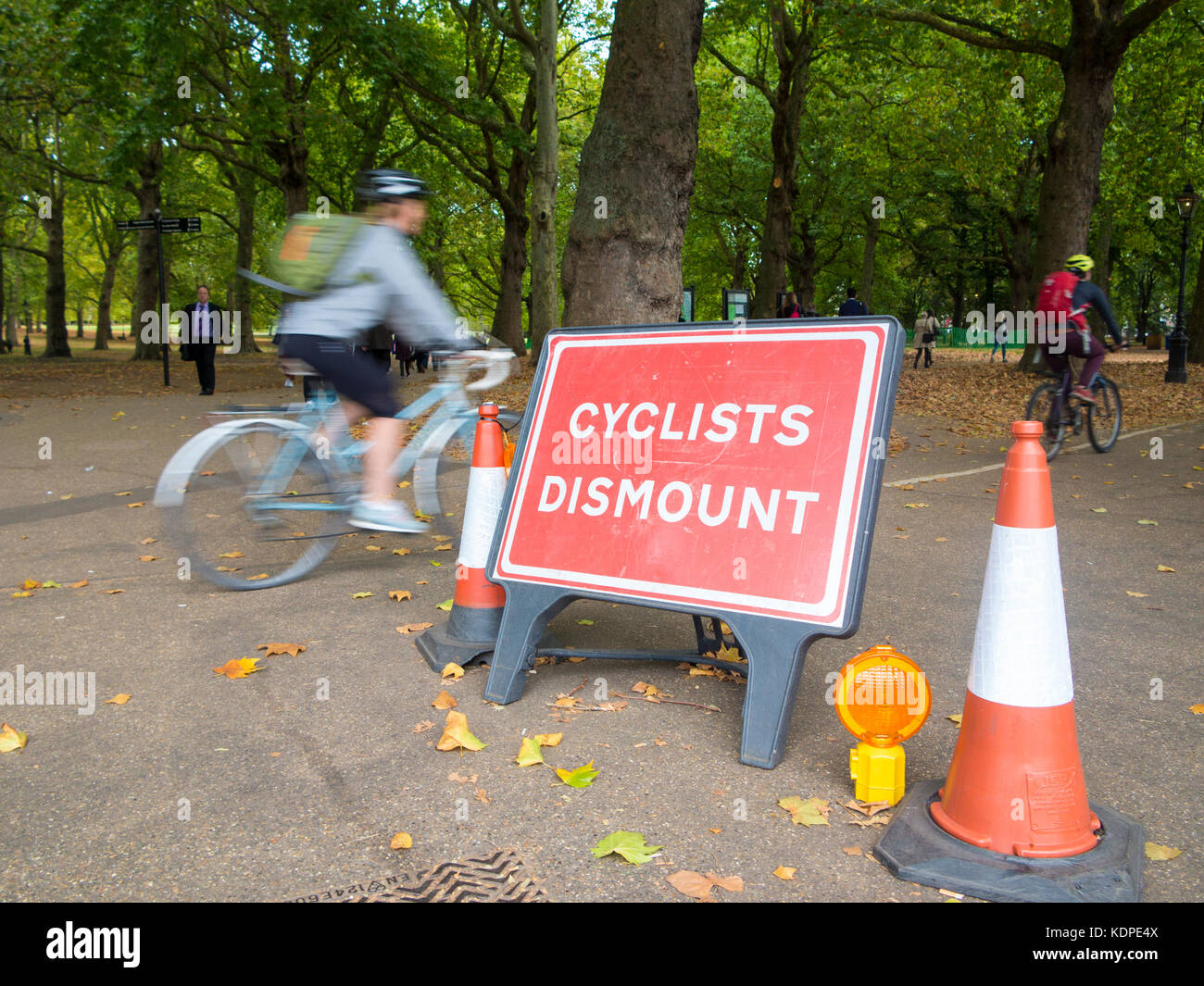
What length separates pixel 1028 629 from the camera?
2.71 metres

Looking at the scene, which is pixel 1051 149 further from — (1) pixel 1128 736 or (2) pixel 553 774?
(2) pixel 553 774

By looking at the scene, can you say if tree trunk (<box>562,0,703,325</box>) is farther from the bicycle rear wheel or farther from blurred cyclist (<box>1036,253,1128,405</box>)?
the bicycle rear wheel

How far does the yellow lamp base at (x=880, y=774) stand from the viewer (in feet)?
9.71

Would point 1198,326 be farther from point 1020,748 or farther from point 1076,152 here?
point 1020,748

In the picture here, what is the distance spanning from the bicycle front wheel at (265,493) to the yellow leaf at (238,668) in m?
1.10

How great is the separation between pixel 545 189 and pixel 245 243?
66.5 feet

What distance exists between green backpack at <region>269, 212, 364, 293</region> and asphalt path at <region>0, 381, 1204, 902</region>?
1673mm

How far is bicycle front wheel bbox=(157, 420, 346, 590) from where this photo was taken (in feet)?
16.5

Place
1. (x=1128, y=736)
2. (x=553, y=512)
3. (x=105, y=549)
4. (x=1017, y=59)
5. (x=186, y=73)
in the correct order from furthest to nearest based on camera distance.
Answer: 1. (x=1017, y=59)
2. (x=186, y=73)
3. (x=105, y=549)
4. (x=553, y=512)
5. (x=1128, y=736)

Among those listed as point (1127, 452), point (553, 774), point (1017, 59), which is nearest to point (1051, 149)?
point (1017, 59)

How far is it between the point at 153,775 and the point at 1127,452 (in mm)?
10081

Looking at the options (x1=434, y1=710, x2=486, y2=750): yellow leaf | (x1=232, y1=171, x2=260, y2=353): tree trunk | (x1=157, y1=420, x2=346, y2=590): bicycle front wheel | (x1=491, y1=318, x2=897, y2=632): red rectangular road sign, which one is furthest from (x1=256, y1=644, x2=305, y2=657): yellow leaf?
(x1=232, y1=171, x2=260, y2=353): tree trunk

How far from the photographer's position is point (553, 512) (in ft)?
12.9

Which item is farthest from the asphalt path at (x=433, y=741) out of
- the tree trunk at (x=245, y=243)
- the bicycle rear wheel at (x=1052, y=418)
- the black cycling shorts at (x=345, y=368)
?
the tree trunk at (x=245, y=243)
